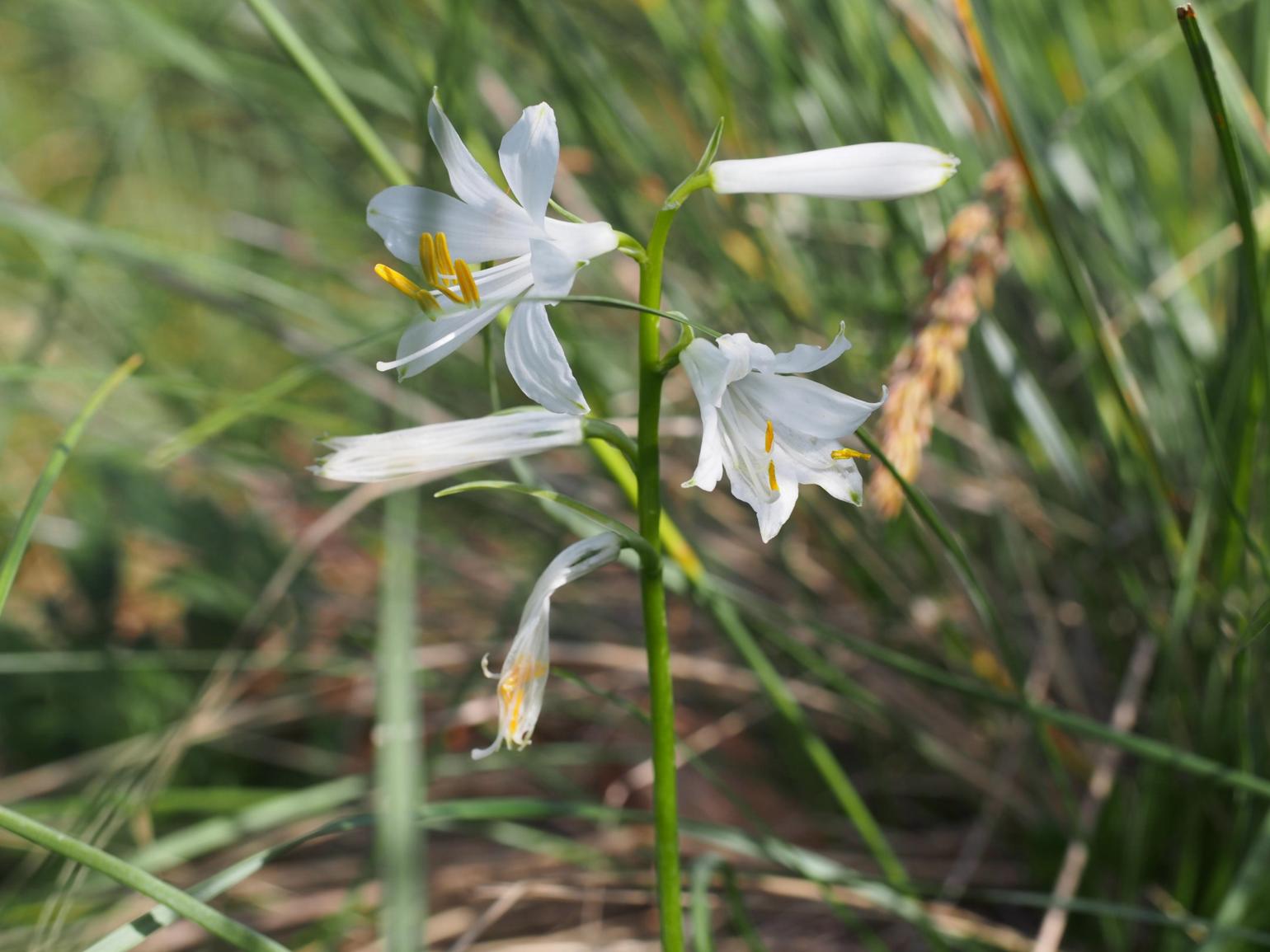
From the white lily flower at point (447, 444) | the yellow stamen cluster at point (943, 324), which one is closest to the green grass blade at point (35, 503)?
the white lily flower at point (447, 444)

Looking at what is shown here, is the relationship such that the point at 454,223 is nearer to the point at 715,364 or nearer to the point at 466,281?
the point at 466,281

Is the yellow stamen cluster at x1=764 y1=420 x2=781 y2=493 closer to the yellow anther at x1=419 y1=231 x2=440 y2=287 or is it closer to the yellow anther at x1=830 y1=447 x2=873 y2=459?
the yellow anther at x1=830 y1=447 x2=873 y2=459

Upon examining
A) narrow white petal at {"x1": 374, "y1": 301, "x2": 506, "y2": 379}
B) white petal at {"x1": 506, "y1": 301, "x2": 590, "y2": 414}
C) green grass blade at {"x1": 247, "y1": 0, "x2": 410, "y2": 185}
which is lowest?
white petal at {"x1": 506, "y1": 301, "x2": 590, "y2": 414}

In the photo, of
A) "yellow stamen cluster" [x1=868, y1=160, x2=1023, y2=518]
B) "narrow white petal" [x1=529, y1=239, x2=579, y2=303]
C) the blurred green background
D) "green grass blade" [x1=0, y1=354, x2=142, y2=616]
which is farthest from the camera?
the blurred green background

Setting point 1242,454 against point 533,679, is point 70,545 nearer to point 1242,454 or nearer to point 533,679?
point 533,679

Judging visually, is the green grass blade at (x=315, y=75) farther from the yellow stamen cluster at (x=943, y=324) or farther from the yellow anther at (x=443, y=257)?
the yellow stamen cluster at (x=943, y=324)

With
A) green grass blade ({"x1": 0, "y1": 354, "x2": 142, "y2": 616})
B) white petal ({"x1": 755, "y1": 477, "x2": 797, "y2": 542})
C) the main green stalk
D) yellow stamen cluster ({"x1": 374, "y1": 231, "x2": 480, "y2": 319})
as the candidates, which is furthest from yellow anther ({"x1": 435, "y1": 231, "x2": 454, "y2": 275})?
green grass blade ({"x1": 0, "y1": 354, "x2": 142, "y2": 616})

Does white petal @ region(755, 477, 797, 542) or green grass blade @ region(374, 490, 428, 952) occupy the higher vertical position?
white petal @ region(755, 477, 797, 542)

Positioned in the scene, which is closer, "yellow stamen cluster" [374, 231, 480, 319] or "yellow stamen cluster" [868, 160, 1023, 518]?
"yellow stamen cluster" [374, 231, 480, 319]
